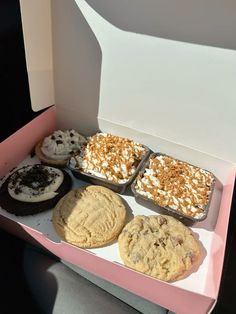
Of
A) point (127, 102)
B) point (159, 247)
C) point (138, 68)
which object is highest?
point (138, 68)

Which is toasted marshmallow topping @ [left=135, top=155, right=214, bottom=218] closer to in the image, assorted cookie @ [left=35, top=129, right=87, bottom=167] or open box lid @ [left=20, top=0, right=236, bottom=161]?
open box lid @ [left=20, top=0, right=236, bottom=161]

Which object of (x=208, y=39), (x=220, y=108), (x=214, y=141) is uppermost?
(x=208, y=39)

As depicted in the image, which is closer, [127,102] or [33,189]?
[33,189]

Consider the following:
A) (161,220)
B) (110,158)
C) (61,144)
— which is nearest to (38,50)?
(61,144)

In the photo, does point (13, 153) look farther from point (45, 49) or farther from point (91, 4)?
point (91, 4)

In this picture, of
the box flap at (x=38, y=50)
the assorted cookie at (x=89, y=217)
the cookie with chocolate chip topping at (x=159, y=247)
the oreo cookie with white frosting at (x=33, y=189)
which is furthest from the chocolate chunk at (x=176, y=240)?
the box flap at (x=38, y=50)

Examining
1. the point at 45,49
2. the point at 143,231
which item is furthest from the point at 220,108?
the point at 45,49

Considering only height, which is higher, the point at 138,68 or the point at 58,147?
the point at 138,68

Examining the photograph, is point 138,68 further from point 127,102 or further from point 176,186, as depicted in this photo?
point 176,186
